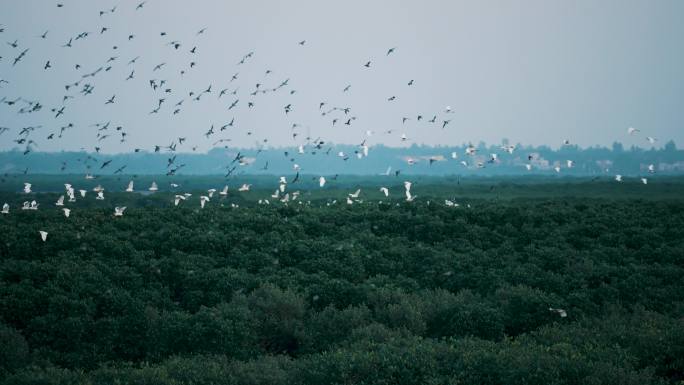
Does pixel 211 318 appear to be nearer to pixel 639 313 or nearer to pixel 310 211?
pixel 639 313

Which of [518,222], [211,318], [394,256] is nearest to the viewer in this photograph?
[211,318]

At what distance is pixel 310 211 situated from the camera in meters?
46.7

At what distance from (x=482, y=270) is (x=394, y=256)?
16.4 feet

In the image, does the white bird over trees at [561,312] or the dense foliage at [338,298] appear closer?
the dense foliage at [338,298]

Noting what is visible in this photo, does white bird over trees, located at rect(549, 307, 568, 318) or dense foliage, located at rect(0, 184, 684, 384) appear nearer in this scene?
dense foliage, located at rect(0, 184, 684, 384)

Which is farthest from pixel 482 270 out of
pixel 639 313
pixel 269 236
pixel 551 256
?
pixel 269 236

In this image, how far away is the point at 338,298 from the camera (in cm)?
3081

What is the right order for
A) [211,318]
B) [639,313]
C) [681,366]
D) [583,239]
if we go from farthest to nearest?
[583,239] → [639,313] → [211,318] → [681,366]

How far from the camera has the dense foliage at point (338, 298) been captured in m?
22.4

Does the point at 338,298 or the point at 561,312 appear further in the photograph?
the point at 338,298

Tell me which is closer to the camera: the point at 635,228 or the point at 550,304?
the point at 550,304

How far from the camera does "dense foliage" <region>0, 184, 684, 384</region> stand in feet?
73.6

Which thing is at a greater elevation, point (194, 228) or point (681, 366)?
point (194, 228)

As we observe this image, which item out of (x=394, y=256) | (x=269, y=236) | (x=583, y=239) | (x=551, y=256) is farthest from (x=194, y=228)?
(x=583, y=239)
